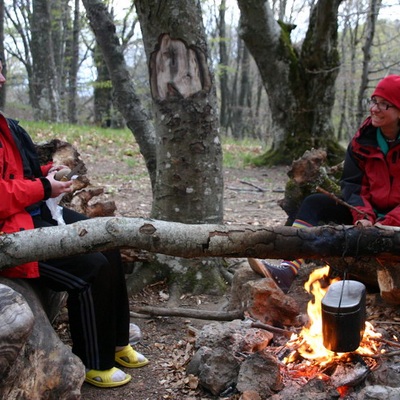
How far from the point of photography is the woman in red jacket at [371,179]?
3658 millimetres

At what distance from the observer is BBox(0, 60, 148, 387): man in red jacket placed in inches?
112

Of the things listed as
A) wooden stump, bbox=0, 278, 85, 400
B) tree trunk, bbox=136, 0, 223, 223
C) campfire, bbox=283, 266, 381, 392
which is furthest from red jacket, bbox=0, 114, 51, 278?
campfire, bbox=283, 266, 381, 392

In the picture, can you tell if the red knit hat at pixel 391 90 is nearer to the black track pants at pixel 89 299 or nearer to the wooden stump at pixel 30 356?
the black track pants at pixel 89 299

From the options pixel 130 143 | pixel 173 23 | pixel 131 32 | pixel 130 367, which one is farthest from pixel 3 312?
pixel 131 32

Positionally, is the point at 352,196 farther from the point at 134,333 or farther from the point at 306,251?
the point at 134,333

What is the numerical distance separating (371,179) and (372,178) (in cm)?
2

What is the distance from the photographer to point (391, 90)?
12.0ft

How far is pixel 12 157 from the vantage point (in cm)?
304

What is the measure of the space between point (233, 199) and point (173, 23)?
4624mm

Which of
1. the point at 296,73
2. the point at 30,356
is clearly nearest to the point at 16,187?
the point at 30,356

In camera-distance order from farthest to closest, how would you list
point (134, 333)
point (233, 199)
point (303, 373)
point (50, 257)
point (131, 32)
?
point (131, 32)
point (233, 199)
point (134, 333)
point (303, 373)
point (50, 257)

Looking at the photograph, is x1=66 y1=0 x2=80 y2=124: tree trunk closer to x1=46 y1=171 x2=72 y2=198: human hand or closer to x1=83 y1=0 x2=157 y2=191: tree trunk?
x1=83 y1=0 x2=157 y2=191: tree trunk

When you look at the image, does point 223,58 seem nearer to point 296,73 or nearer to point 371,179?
point 296,73

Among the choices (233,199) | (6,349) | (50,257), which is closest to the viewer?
(6,349)
